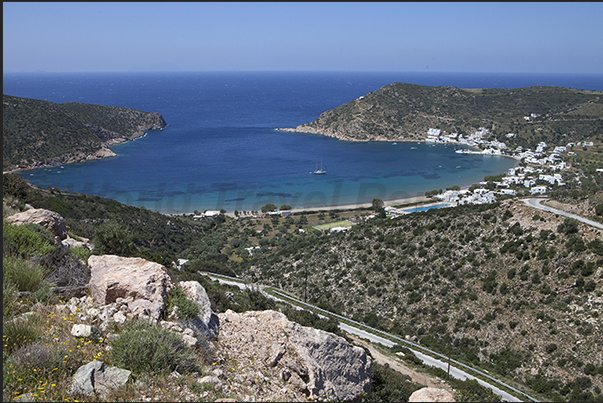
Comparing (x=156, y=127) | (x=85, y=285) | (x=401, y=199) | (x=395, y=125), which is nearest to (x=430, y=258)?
(x=85, y=285)

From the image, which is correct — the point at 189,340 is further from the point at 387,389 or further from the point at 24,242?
the point at 387,389

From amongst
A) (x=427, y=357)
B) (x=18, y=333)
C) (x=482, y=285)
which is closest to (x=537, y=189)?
(x=482, y=285)

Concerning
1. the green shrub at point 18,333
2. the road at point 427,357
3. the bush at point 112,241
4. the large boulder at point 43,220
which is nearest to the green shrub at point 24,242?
the large boulder at point 43,220

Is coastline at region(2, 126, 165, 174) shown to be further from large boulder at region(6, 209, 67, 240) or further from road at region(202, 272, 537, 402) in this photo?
large boulder at region(6, 209, 67, 240)

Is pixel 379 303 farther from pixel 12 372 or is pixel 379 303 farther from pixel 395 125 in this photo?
pixel 395 125

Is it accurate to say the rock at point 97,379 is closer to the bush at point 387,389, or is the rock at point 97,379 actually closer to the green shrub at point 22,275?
the green shrub at point 22,275

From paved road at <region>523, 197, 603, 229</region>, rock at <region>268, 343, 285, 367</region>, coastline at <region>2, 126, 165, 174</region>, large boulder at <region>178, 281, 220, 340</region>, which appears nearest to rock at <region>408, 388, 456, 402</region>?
rock at <region>268, 343, 285, 367</region>
